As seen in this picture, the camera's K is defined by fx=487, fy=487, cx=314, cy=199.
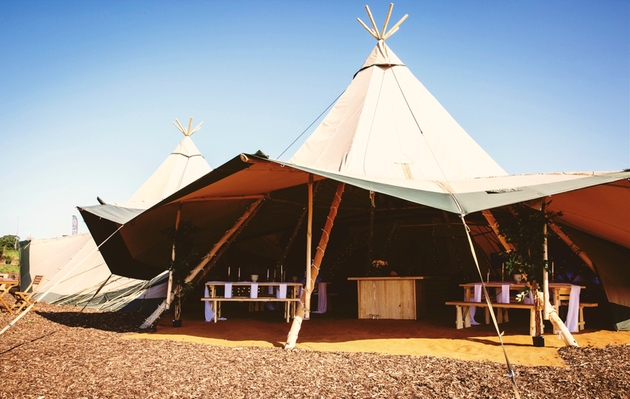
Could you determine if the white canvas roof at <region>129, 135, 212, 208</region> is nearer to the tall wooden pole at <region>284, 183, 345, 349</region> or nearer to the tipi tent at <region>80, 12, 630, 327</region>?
the tipi tent at <region>80, 12, 630, 327</region>

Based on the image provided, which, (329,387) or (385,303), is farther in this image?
(385,303)

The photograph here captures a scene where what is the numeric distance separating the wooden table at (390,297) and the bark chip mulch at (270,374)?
3.21 meters

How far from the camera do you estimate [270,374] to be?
438 centimetres

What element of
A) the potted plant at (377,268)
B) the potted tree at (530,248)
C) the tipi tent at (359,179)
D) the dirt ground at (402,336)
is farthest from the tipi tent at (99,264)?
the potted tree at (530,248)

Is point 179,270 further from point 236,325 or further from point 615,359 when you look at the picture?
point 615,359

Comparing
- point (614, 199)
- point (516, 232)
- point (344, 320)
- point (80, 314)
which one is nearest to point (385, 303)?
point (344, 320)

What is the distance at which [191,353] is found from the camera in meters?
5.30

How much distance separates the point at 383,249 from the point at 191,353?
21.2ft

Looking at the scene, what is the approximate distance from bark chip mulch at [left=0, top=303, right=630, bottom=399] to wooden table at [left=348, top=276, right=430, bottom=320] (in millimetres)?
3206

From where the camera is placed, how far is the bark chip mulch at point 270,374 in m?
3.78

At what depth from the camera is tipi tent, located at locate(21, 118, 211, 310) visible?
1088cm

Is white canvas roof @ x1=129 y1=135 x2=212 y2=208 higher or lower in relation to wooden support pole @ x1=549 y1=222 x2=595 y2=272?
higher

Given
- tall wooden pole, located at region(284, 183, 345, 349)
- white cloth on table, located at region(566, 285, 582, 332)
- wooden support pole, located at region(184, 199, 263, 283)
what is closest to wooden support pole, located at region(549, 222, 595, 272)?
white cloth on table, located at region(566, 285, 582, 332)

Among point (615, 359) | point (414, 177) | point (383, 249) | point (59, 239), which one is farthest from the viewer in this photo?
point (59, 239)
